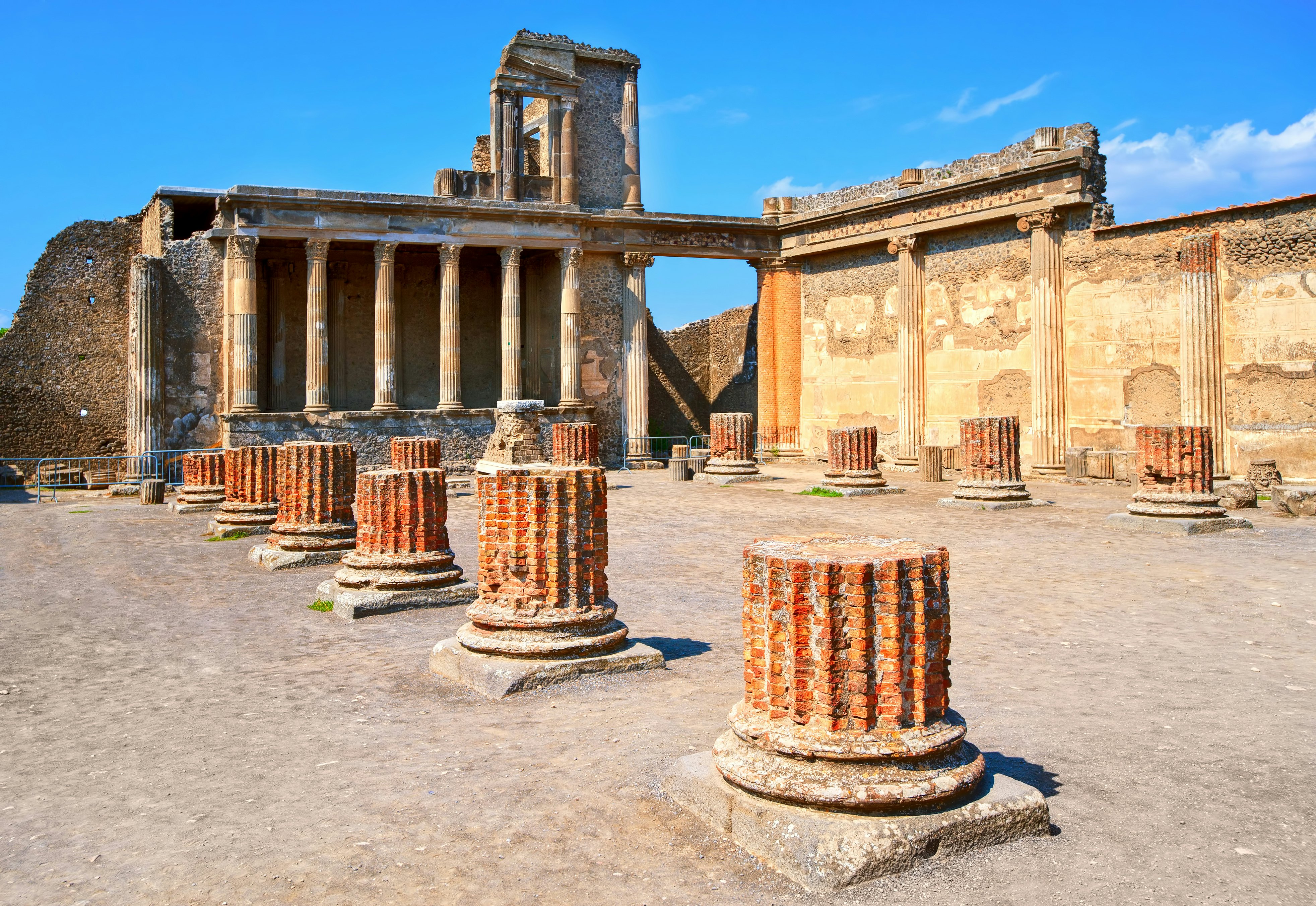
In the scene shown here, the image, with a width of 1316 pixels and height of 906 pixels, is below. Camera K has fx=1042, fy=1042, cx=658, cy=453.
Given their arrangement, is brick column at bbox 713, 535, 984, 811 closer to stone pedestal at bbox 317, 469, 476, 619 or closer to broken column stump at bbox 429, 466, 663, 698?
broken column stump at bbox 429, 466, 663, 698

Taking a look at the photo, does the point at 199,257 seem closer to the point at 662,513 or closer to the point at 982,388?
the point at 662,513

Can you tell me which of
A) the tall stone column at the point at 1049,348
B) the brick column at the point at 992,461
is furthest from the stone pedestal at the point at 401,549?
the tall stone column at the point at 1049,348

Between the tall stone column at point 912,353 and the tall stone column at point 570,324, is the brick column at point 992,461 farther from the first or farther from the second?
the tall stone column at point 570,324

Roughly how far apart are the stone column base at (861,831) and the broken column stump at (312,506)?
7083 mm

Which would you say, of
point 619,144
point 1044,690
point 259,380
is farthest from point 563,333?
point 1044,690

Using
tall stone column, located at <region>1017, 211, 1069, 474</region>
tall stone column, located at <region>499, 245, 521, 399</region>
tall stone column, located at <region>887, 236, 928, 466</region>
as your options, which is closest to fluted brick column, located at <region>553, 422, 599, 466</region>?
tall stone column, located at <region>499, 245, 521, 399</region>

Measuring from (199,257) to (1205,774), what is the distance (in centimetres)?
2129

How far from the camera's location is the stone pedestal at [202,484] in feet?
48.9

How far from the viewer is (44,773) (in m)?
4.37

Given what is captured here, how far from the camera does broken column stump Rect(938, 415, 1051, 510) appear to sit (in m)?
14.4

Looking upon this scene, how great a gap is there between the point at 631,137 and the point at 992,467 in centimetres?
1445

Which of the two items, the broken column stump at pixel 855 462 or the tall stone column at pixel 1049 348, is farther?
the tall stone column at pixel 1049 348

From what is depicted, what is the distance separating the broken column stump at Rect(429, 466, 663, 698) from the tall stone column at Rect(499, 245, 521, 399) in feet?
55.8

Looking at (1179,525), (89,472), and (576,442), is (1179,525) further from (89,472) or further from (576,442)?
(89,472)
